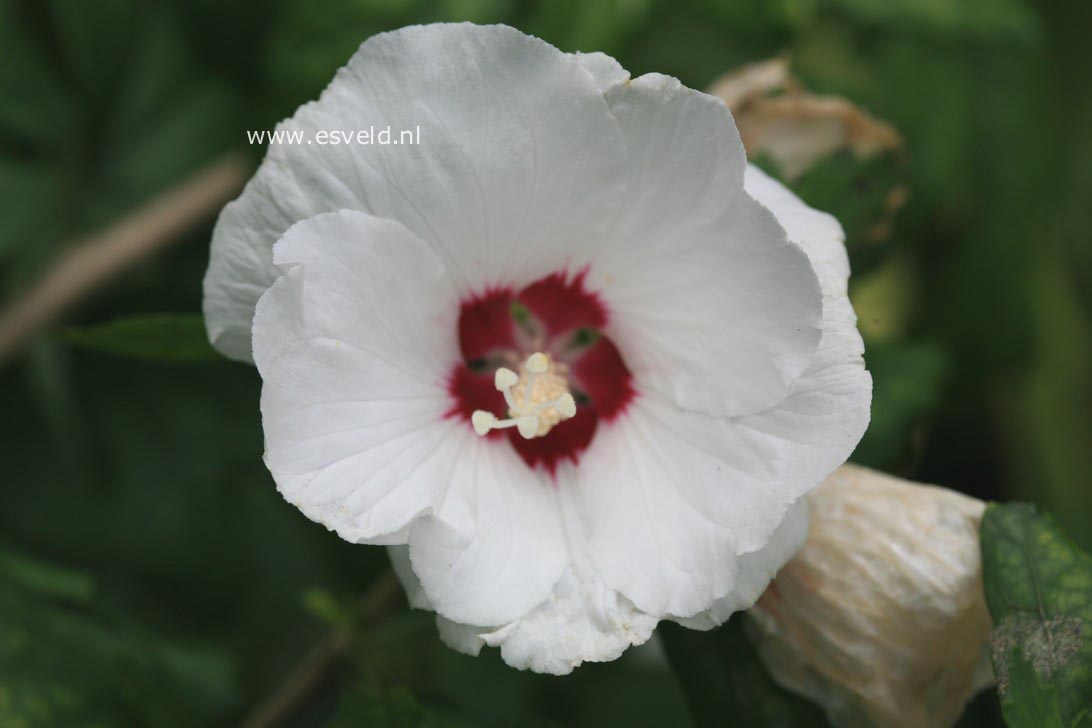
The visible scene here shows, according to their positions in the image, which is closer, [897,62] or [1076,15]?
[897,62]

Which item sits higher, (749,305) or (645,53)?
(749,305)

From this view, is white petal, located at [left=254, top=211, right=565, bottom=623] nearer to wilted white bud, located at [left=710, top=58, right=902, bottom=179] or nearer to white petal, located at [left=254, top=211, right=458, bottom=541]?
white petal, located at [left=254, top=211, right=458, bottom=541]

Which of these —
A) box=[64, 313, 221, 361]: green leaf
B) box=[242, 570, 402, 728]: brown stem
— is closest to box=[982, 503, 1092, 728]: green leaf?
box=[242, 570, 402, 728]: brown stem

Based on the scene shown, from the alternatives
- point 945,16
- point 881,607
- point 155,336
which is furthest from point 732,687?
point 945,16

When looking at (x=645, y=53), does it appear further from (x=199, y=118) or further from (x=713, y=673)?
(x=713, y=673)

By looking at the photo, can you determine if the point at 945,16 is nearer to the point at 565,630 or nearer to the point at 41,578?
the point at 565,630

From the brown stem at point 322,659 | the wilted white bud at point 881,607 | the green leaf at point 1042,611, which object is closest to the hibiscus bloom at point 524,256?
the wilted white bud at point 881,607

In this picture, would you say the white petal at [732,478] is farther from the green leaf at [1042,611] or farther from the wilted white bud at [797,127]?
the wilted white bud at [797,127]

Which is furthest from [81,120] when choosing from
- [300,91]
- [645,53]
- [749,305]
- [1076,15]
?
[1076,15]
